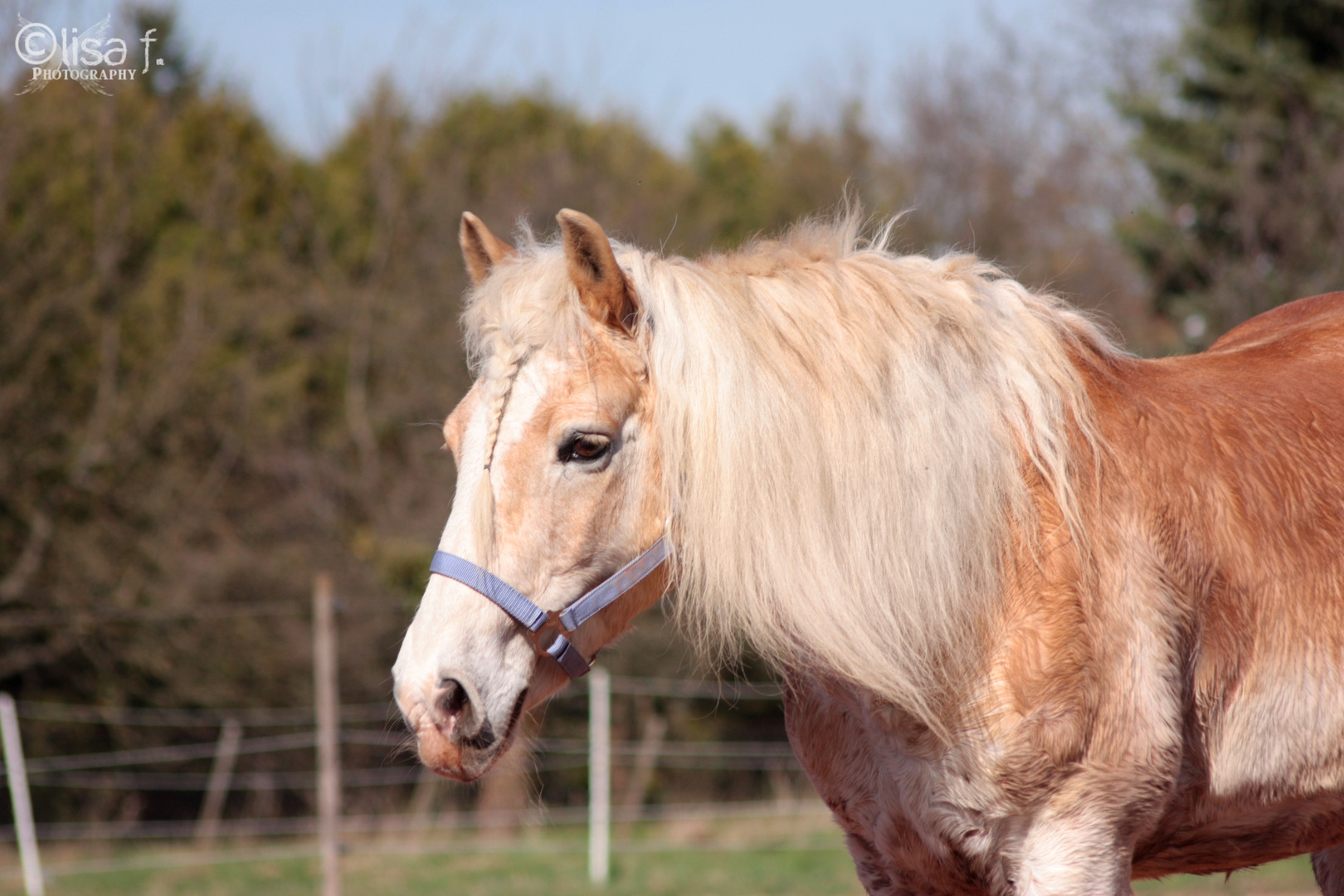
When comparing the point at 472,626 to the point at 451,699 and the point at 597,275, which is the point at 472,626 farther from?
the point at 597,275

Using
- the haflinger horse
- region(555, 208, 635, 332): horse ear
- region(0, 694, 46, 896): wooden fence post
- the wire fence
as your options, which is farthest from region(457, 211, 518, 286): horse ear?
the wire fence

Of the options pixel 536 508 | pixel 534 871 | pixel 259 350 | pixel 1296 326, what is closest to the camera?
pixel 536 508

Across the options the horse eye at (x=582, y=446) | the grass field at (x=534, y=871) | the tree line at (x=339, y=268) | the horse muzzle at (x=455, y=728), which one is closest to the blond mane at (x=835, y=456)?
the horse eye at (x=582, y=446)

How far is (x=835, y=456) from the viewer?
6.54ft

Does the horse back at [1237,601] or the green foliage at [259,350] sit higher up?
the green foliage at [259,350]

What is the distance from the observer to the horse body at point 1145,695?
6.20 ft

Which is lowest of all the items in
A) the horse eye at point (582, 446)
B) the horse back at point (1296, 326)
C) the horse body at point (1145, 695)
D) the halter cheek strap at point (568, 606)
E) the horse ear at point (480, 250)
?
the horse body at point (1145, 695)

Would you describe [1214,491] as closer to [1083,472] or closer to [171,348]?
[1083,472]

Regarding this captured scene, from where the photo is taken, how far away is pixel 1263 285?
34.8 feet

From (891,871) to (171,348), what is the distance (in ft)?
43.7

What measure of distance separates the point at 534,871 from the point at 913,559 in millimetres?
7018

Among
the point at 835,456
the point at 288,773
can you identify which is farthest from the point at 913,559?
the point at 288,773

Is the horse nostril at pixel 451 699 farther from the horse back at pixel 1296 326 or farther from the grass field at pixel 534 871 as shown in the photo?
the grass field at pixel 534 871

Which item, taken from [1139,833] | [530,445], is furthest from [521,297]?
[1139,833]
